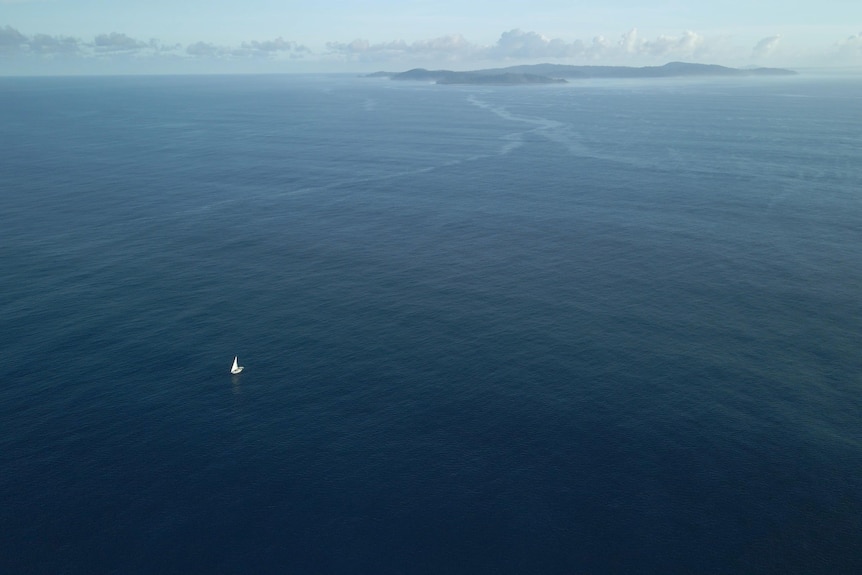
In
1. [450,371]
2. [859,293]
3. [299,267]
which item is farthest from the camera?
[299,267]

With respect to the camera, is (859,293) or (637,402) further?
(859,293)

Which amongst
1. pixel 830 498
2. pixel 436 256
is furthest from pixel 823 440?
pixel 436 256

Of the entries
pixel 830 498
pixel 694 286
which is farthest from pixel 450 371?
pixel 694 286

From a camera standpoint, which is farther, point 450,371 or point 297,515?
point 450,371

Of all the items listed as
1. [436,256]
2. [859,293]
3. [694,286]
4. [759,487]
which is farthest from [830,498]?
[436,256]

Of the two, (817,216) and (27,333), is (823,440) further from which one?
(27,333)

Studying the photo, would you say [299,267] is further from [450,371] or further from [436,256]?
[450,371]

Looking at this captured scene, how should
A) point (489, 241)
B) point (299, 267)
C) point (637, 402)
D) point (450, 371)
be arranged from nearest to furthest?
point (637, 402) < point (450, 371) < point (299, 267) < point (489, 241)

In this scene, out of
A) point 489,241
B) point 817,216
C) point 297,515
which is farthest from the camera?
point 817,216

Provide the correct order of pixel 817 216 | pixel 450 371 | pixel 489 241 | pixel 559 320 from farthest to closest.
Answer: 1. pixel 817 216
2. pixel 489 241
3. pixel 559 320
4. pixel 450 371
